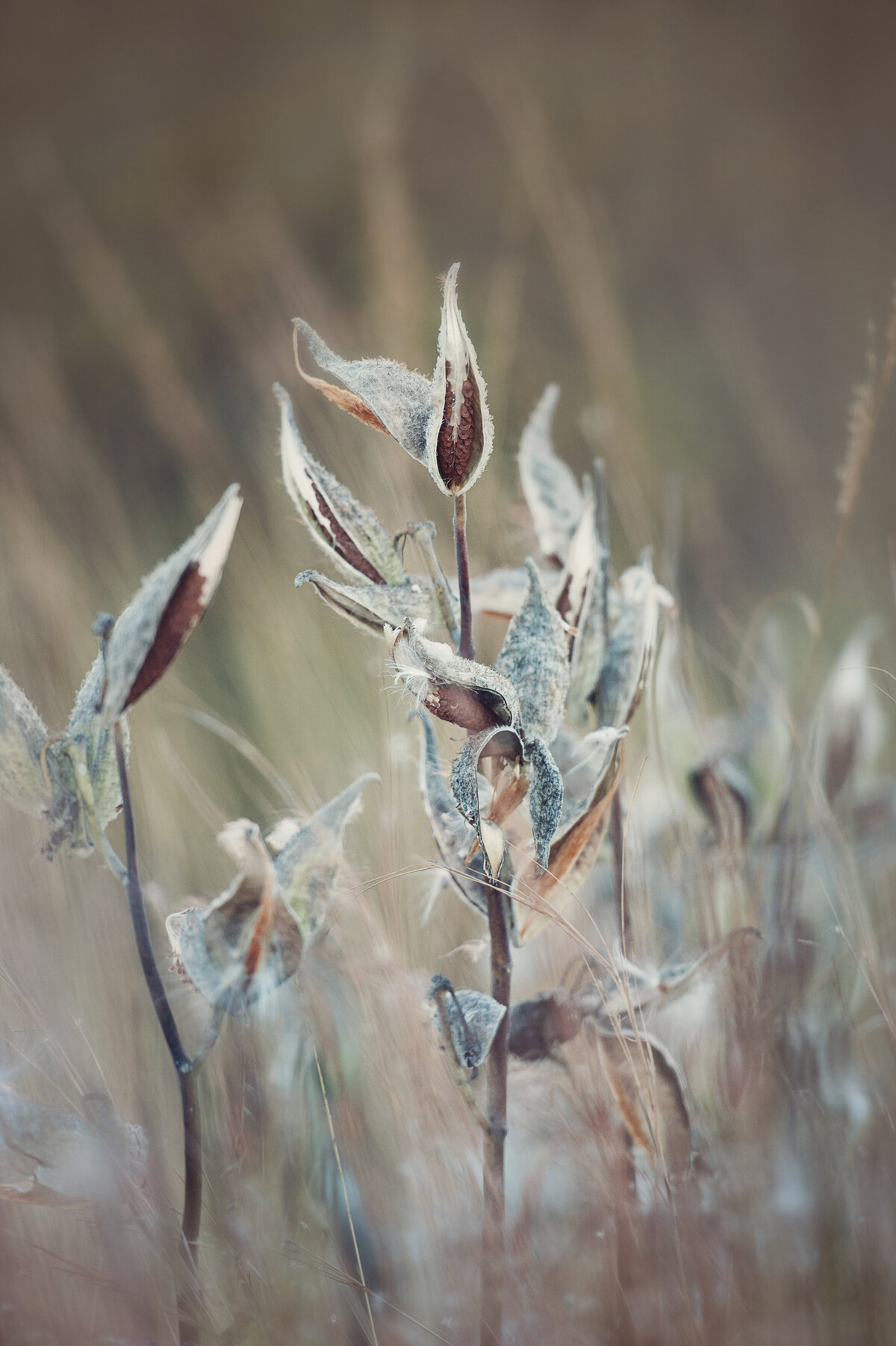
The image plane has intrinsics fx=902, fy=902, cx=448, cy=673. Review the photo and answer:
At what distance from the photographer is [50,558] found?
1.49 feet

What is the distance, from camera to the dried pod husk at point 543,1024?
0.23 m

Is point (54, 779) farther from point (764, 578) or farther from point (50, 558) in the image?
point (764, 578)

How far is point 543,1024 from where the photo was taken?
0.23 meters

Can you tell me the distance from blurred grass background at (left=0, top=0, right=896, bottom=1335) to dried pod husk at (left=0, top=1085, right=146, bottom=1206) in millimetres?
234

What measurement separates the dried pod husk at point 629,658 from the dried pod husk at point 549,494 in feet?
0.10

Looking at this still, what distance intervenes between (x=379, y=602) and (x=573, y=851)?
7 cm

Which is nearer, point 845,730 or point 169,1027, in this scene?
point 169,1027

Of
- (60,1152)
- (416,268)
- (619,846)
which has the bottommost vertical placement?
(60,1152)

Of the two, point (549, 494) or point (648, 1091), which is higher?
point (549, 494)

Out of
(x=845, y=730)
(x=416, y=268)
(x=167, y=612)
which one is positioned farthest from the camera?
(x=416, y=268)

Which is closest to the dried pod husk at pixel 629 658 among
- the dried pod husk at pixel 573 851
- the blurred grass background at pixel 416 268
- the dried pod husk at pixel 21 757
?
the dried pod husk at pixel 573 851

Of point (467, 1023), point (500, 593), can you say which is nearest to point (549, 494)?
point (500, 593)

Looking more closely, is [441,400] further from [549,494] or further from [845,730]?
[845,730]

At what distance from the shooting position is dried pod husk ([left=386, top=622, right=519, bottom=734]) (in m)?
0.16
